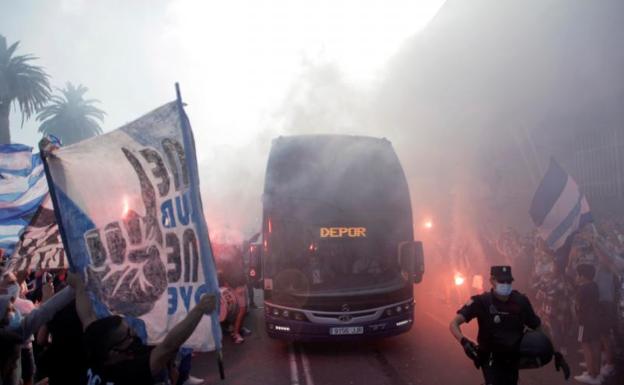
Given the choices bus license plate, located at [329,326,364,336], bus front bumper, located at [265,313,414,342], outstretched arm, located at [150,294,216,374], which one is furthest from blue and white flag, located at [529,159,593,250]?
outstretched arm, located at [150,294,216,374]

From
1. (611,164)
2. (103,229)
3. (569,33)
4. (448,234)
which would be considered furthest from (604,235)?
(103,229)

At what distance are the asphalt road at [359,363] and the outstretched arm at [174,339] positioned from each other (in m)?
4.09

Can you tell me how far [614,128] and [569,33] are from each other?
332 cm

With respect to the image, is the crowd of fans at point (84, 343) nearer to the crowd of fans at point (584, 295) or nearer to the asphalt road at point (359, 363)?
the asphalt road at point (359, 363)

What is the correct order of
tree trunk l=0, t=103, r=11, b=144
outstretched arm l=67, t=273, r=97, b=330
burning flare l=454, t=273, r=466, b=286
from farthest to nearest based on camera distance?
1. tree trunk l=0, t=103, r=11, b=144
2. burning flare l=454, t=273, r=466, b=286
3. outstretched arm l=67, t=273, r=97, b=330

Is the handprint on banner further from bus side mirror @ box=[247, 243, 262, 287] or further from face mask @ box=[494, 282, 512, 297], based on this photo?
bus side mirror @ box=[247, 243, 262, 287]

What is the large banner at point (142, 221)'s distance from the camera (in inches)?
104

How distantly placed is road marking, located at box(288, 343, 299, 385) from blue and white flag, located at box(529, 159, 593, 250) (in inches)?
168

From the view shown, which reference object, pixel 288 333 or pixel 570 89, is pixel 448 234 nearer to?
pixel 570 89

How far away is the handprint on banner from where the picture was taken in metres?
2.72

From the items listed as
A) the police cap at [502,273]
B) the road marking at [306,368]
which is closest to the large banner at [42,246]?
the road marking at [306,368]

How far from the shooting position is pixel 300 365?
6.97 m

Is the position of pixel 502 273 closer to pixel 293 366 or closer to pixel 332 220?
pixel 332 220

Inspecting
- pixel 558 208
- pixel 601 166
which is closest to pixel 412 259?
pixel 558 208
